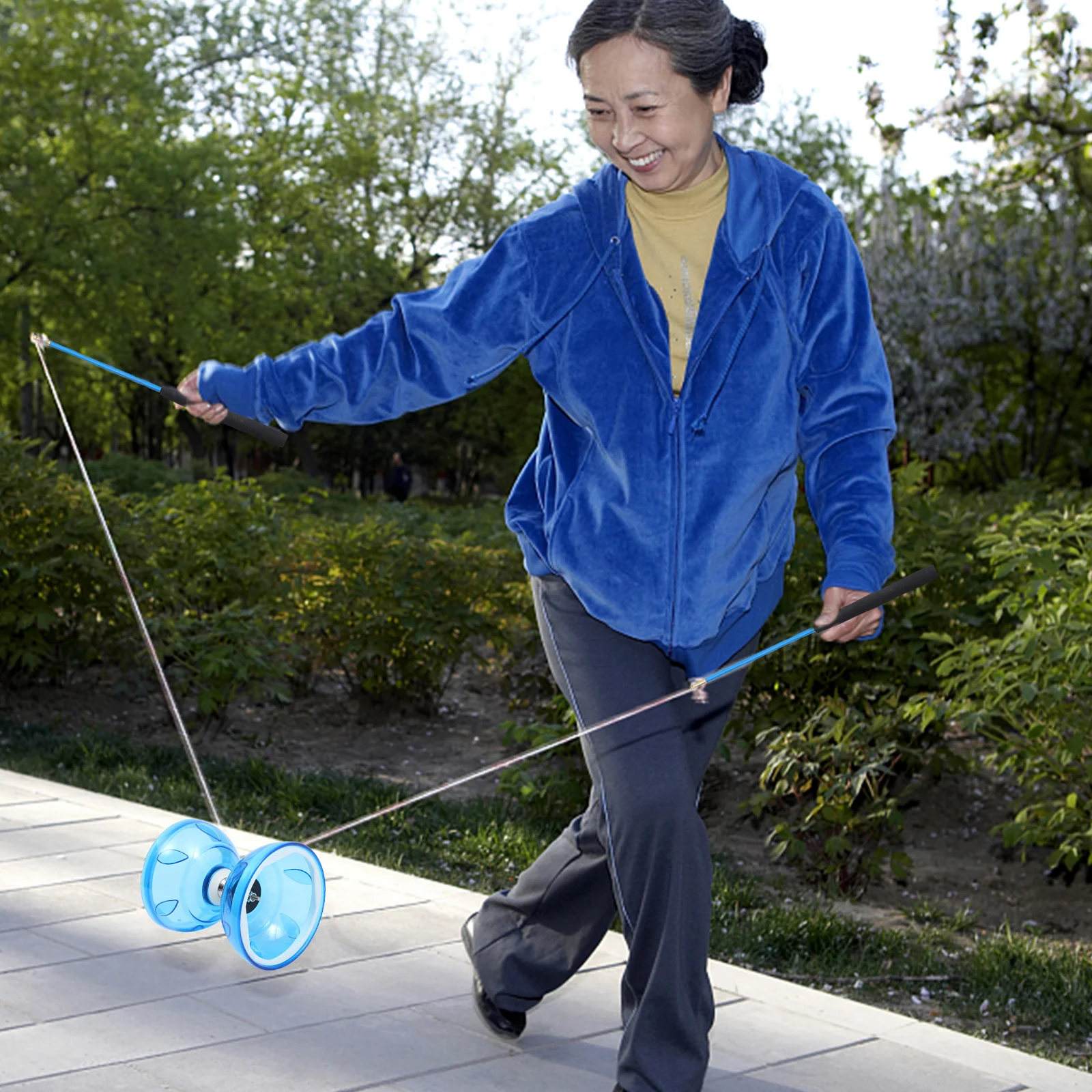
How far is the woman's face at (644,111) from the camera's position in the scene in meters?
2.69

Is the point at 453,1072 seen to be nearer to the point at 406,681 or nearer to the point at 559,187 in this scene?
the point at 406,681

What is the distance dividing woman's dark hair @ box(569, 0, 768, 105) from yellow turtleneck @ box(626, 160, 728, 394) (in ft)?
0.65

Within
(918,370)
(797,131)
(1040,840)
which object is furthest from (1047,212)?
(1040,840)

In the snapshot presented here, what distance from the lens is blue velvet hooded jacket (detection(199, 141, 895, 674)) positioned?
8.96 feet

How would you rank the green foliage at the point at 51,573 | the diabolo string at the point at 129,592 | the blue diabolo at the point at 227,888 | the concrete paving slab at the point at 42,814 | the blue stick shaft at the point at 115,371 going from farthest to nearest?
the green foliage at the point at 51,573 → the concrete paving slab at the point at 42,814 → the diabolo string at the point at 129,592 → the blue diabolo at the point at 227,888 → the blue stick shaft at the point at 115,371

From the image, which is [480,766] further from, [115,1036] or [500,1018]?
[115,1036]

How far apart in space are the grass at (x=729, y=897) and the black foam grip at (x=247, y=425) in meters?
2.24

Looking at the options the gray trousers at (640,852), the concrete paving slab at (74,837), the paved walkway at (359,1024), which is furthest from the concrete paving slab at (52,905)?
the gray trousers at (640,852)

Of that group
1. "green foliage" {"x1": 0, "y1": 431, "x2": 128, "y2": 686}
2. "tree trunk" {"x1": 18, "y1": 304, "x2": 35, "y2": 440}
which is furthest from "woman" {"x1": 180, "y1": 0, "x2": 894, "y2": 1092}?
"tree trunk" {"x1": 18, "y1": 304, "x2": 35, "y2": 440}

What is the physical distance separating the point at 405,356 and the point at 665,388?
0.50m

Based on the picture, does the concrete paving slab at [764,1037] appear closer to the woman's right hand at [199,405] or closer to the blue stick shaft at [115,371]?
the woman's right hand at [199,405]

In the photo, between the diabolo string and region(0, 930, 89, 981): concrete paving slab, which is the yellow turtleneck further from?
region(0, 930, 89, 981): concrete paving slab

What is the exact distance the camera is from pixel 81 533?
7.11m

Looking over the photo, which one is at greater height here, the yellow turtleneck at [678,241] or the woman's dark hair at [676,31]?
the woman's dark hair at [676,31]
